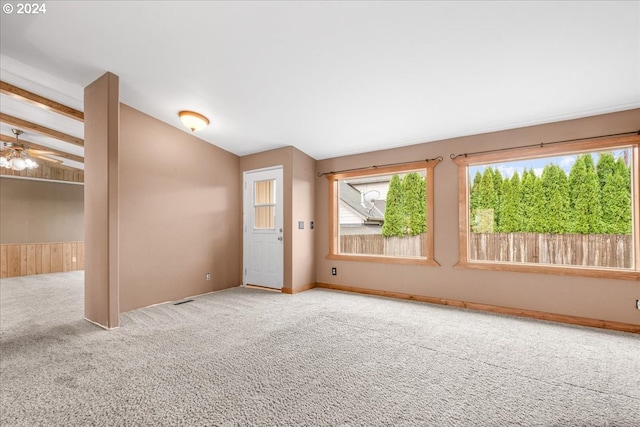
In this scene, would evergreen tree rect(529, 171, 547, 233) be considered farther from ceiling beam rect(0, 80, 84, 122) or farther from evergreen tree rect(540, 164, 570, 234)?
ceiling beam rect(0, 80, 84, 122)

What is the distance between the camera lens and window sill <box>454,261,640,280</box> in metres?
3.15

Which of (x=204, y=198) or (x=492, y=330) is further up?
(x=204, y=198)

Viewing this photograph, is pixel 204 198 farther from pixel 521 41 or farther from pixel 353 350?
pixel 521 41

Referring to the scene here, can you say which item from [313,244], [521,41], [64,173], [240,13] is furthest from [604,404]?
[64,173]

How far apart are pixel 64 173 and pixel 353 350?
875 cm

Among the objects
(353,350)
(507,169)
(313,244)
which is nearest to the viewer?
(353,350)

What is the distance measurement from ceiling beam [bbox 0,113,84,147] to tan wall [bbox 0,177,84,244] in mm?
2981

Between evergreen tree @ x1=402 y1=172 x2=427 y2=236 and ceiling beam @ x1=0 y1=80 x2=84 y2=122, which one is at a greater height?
ceiling beam @ x1=0 y1=80 x2=84 y2=122

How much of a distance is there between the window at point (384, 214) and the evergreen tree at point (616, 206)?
1.88 metres

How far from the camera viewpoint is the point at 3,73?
11.0 feet

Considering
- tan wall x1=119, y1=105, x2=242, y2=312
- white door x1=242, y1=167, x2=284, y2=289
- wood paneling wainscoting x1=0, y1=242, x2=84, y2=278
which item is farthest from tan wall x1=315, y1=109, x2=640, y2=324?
wood paneling wainscoting x1=0, y1=242, x2=84, y2=278

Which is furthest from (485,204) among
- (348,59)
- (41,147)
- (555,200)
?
(41,147)

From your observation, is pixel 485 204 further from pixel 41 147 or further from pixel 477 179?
pixel 41 147

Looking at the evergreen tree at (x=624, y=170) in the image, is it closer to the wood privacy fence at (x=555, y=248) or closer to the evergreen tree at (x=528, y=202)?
the wood privacy fence at (x=555, y=248)
